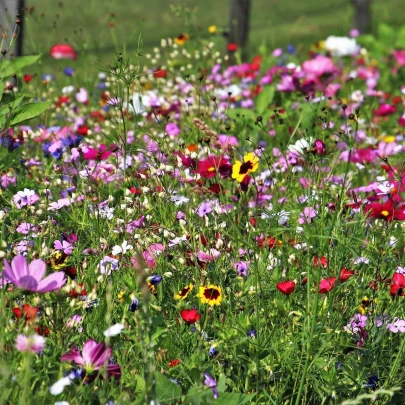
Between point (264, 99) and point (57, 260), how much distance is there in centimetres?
246

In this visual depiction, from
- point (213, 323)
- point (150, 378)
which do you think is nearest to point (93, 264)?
point (213, 323)

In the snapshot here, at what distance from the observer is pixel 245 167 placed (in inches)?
88.0

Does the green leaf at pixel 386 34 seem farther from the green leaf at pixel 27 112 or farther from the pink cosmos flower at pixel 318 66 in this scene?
the green leaf at pixel 27 112

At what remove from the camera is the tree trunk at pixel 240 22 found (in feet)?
21.3

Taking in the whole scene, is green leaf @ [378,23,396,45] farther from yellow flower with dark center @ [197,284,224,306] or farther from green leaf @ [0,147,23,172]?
yellow flower with dark center @ [197,284,224,306]

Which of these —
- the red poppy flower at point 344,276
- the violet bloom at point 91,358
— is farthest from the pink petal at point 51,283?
the red poppy flower at point 344,276

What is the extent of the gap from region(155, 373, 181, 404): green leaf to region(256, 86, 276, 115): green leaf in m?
2.71

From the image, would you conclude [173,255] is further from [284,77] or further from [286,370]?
[284,77]

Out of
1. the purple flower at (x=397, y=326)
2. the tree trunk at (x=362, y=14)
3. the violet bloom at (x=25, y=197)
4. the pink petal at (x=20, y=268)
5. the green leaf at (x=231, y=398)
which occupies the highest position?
the pink petal at (x=20, y=268)

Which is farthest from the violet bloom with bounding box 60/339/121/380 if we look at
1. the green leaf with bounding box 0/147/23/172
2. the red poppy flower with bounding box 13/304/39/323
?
the green leaf with bounding box 0/147/23/172

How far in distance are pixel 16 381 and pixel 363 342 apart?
95cm

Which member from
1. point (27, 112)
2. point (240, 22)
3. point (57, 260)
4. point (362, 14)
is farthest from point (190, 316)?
point (362, 14)

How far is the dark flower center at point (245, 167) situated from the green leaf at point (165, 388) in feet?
2.52

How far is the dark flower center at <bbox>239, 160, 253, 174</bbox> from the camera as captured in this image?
2.22 m
